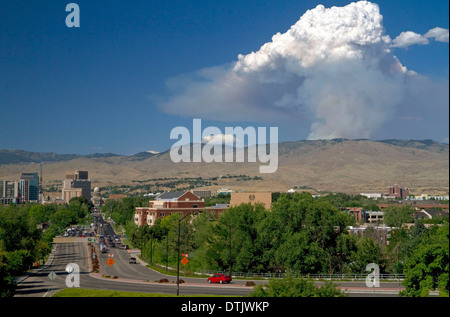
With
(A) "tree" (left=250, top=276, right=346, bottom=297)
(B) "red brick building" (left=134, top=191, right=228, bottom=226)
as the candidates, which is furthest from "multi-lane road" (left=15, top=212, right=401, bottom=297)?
(B) "red brick building" (left=134, top=191, right=228, bottom=226)

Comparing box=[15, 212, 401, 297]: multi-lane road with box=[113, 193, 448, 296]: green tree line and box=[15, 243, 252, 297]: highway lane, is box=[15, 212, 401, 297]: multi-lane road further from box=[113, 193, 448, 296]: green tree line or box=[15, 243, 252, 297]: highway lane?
box=[113, 193, 448, 296]: green tree line

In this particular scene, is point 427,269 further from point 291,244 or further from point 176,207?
point 176,207

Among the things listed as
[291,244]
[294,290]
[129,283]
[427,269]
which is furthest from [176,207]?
[294,290]

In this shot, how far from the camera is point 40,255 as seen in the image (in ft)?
256

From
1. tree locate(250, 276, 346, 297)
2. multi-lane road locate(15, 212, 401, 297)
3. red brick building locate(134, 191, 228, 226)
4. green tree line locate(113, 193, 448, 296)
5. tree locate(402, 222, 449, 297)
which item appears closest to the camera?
tree locate(250, 276, 346, 297)

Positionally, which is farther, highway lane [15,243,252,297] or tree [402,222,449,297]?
highway lane [15,243,252,297]

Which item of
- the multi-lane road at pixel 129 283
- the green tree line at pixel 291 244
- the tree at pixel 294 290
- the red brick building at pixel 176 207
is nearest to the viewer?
the tree at pixel 294 290

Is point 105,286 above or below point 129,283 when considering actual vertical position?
above

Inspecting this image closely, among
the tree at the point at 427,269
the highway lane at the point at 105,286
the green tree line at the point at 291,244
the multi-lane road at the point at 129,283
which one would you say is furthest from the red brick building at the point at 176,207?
the tree at the point at 427,269

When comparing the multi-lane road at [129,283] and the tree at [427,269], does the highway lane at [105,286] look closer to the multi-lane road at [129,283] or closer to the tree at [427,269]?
the multi-lane road at [129,283]
